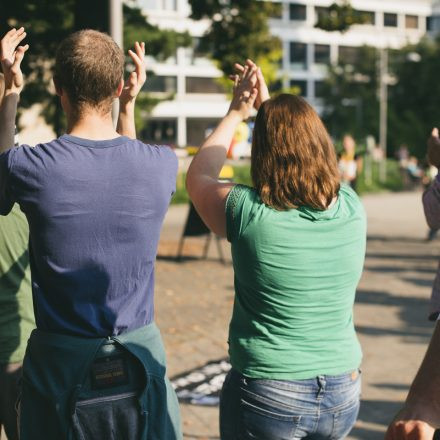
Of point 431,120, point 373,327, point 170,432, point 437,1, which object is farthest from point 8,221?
point 437,1

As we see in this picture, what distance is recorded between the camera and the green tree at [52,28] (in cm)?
870

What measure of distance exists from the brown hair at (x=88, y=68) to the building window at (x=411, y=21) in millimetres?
91725

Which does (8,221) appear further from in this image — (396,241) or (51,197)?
(396,241)

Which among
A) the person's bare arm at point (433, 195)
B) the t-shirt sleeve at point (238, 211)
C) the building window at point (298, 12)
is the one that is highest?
the t-shirt sleeve at point (238, 211)

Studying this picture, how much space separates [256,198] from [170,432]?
31.4 inches

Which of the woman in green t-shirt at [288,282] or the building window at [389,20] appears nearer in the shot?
the woman in green t-shirt at [288,282]

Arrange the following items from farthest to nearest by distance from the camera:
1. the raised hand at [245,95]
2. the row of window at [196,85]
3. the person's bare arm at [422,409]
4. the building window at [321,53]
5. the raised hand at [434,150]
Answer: the building window at [321,53], the row of window at [196,85], the raised hand at [434,150], the raised hand at [245,95], the person's bare arm at [422,409]

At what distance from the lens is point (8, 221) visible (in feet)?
10.3

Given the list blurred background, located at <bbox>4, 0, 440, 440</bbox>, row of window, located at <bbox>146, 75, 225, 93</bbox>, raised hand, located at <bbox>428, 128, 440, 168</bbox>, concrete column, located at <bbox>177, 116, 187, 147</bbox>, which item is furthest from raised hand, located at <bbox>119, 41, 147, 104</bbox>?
concrete column, located at <bbox>177, 116, 187, 147</bbox>

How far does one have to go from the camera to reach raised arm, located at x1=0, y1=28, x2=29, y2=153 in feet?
8.38

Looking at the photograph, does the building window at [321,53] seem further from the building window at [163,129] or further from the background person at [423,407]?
the background person at [423,407]

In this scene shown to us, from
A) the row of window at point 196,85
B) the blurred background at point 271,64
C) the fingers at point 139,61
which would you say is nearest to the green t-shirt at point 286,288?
the fingers at point 139,61

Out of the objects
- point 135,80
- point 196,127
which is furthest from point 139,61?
point 196,127

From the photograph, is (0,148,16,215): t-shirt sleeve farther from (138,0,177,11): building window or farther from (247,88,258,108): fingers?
(138,0,177,11): building window
